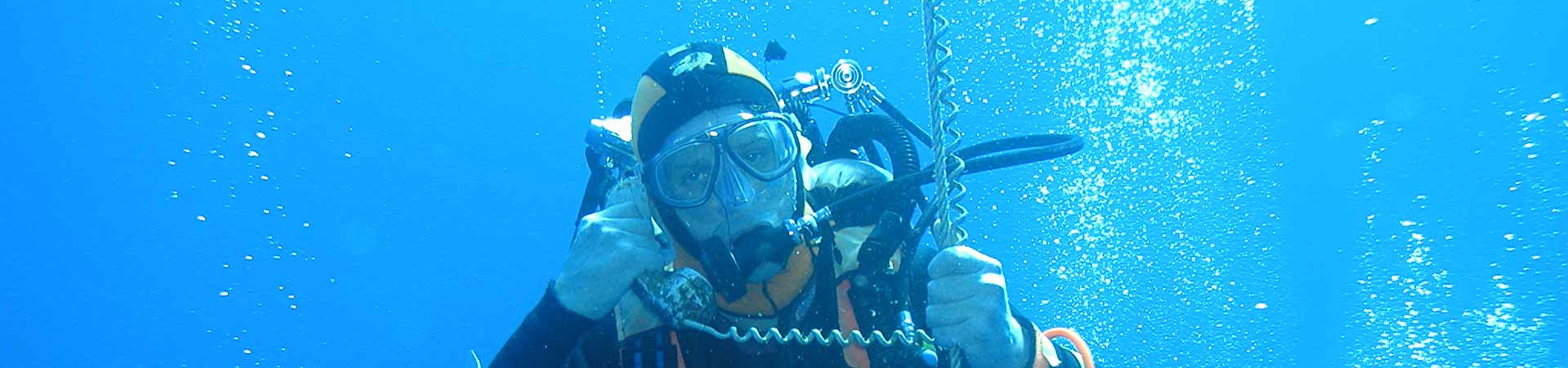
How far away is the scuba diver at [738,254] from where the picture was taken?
249cm

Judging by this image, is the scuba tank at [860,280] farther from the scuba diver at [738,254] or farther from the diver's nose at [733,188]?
the diver's nose at [733,188]

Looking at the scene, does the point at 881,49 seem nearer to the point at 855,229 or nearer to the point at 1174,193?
the point at 1174,193

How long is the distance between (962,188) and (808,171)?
1.50 metres

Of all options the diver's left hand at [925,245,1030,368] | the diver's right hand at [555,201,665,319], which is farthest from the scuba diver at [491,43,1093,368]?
the diver's left hand at [925,245,1030,368]

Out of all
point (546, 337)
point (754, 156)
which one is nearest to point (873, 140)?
point (754, 156)

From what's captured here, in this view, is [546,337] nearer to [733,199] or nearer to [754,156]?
[733,199]

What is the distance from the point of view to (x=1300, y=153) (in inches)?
1069

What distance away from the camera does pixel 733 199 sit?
2.74m

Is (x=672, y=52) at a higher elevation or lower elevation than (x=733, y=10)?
lower

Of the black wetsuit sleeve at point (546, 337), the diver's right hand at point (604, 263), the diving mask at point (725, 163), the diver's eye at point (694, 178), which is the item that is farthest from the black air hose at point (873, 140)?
the black wetsuit sleeve at point (546, 337)

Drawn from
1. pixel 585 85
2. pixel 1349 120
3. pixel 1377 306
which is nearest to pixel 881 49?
pixel 1377 306

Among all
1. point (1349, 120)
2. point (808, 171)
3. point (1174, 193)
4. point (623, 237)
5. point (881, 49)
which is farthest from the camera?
point (1349, 120)

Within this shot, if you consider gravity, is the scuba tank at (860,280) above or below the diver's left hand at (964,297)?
above

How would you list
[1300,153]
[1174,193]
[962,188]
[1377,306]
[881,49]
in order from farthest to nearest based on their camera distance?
[1300,153] < [1377,306] < [881,49] < [1174,193] < [962,188]
